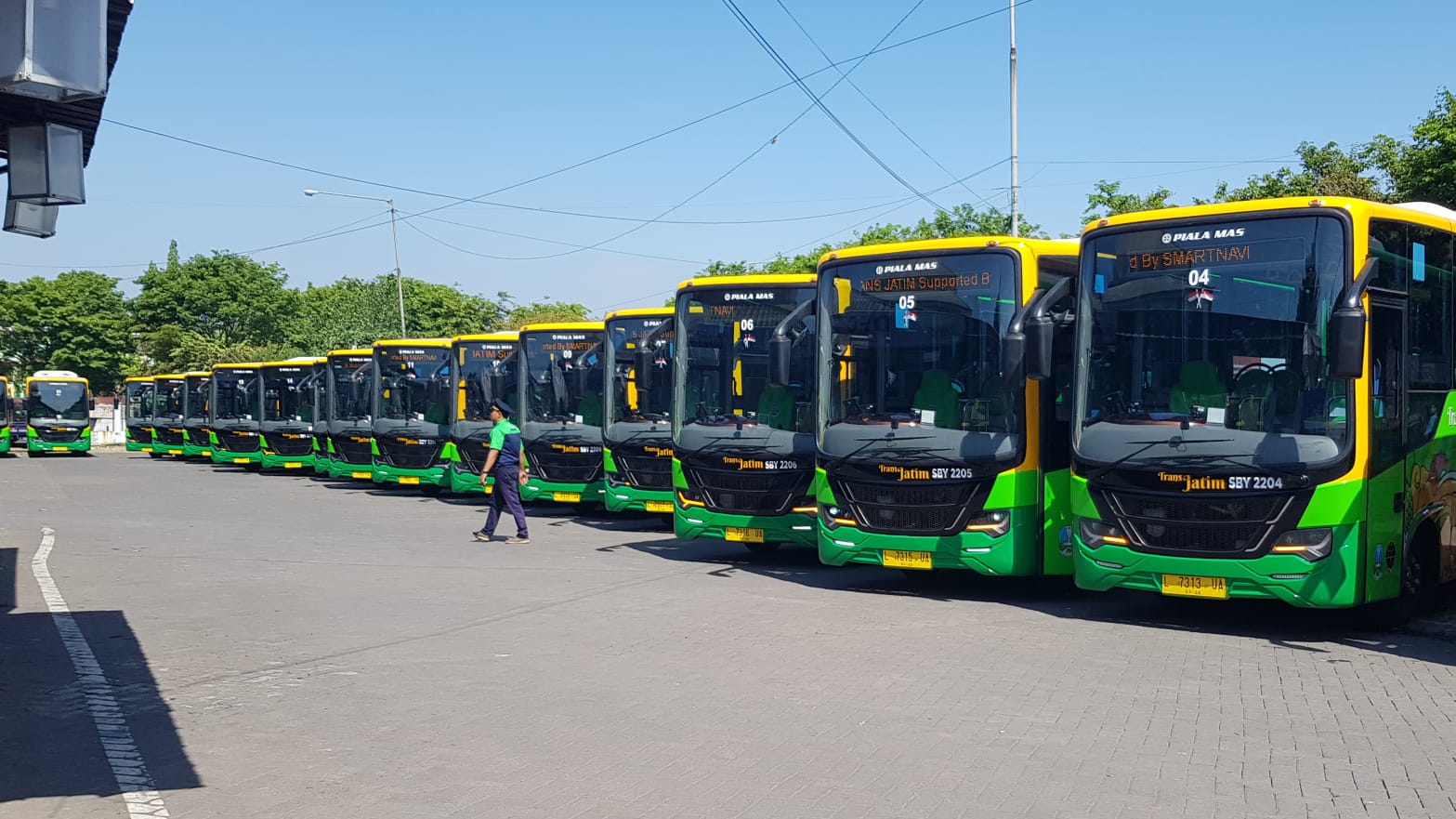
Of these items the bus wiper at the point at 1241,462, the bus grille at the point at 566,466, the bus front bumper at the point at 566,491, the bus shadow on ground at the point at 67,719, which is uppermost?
the bus wiper at the point at 1241,462

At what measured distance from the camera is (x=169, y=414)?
52.9m

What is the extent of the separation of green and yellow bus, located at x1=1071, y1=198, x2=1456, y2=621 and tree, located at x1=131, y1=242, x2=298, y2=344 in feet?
254

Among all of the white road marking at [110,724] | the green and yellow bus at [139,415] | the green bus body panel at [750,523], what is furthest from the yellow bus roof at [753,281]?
the green and yellow bus at [139,415]

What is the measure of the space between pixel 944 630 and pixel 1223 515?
2.29 meters

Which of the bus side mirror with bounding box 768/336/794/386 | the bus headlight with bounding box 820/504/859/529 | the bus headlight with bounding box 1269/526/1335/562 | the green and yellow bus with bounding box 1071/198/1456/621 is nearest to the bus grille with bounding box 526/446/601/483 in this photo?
the bus side mirror with bounding box 768/336/794/386

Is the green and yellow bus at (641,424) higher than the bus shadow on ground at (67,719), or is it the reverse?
the green and yellow bus at (641,424)

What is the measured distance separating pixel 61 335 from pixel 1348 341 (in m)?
81.2

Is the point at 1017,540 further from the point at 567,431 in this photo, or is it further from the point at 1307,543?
the point at 567,431

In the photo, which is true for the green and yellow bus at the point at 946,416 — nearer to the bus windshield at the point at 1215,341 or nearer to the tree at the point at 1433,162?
the bus windshield at the point at 1215,341

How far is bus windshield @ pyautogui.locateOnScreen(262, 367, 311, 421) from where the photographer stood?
38812 millimetres

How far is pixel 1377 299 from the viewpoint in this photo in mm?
10430

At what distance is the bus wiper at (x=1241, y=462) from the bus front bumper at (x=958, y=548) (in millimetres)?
1894

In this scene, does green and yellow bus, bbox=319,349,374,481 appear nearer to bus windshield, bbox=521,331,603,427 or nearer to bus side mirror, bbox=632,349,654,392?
bus windshield, bbox=521,331,603,427

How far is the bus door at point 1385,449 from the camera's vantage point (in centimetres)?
1031
